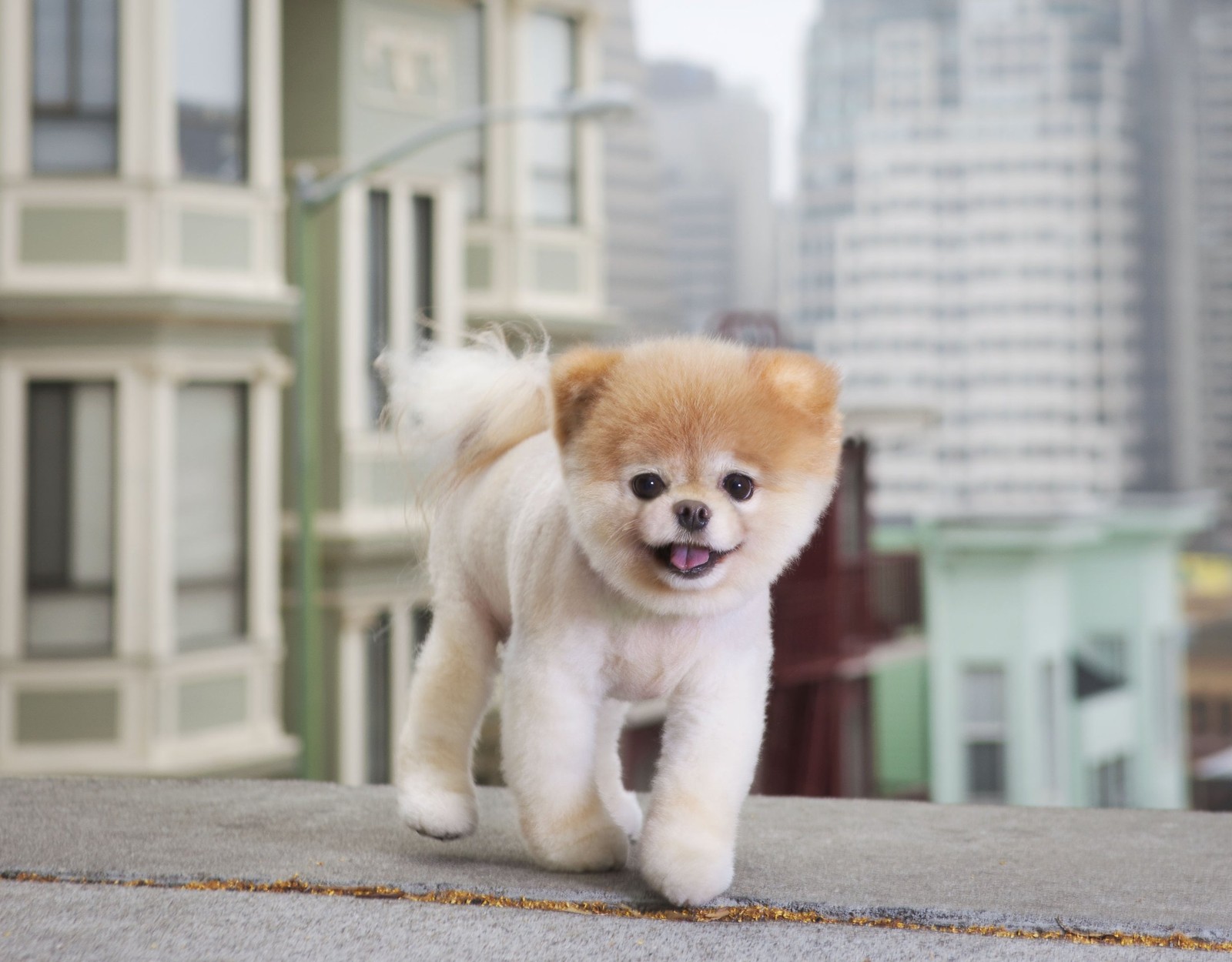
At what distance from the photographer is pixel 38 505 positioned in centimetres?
909

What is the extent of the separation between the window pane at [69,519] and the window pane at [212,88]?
143cm

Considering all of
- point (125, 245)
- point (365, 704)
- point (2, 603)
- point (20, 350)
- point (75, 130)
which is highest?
point (75, 130)

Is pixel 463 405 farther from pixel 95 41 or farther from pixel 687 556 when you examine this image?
pixel 95 41

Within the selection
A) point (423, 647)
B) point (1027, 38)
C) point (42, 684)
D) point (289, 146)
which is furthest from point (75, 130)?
point (1027, 38)

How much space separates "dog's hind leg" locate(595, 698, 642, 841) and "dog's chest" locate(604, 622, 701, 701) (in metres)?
0.35

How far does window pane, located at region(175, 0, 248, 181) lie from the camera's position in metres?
9.30

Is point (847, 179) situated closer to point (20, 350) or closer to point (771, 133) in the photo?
Answer: point (771, 133)

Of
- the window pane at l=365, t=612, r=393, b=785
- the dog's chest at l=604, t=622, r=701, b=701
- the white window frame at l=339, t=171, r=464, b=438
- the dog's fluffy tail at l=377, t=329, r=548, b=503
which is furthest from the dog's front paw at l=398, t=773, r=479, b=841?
the window pane at l=365, t=612, r=393, b=785

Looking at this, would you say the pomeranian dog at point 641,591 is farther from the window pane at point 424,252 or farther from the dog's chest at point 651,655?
the window pane at point 424,252

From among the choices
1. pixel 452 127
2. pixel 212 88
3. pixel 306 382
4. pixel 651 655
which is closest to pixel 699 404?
pixel 651 655

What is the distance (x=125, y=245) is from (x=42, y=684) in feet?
8.00

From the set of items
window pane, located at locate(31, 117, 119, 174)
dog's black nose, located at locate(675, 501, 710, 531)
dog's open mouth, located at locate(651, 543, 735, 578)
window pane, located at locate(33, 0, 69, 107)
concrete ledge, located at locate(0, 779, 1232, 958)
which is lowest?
concrete ledge, located at locate(0, 779, 1232, 958)

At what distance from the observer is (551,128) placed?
12.9 metres

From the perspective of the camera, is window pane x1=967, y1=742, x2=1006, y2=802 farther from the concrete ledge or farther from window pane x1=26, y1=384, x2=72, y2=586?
the concrete ledge
